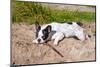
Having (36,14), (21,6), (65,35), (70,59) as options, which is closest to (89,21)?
(65,35)

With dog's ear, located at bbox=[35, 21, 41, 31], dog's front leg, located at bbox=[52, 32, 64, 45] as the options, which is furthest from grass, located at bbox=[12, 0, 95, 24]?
dog's front leg, located at bbox=[52, 32, 64, 45]

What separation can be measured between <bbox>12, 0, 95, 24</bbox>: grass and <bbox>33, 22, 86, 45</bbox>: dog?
61mm

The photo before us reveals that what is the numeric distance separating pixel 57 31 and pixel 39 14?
1.01 feet

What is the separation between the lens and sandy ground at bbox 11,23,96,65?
7.45 feet

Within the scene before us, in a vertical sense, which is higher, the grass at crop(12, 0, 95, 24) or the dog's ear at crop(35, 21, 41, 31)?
the grass at crop(12, 0, 95, 24)

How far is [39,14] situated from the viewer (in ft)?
7.85

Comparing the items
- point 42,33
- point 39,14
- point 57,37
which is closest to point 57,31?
point 57,37

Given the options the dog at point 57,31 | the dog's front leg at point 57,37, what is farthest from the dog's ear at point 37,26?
the dog's front leg at point 57,37

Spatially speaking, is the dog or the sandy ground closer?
the sandy ground

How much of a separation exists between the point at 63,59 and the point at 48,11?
623mm

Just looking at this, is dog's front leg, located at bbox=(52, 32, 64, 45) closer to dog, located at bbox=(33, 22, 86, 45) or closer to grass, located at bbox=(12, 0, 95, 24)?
dog, located at bbox=(33, 22, 86, 45)

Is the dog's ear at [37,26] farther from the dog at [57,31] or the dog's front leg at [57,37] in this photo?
the dog's front leg at [57,37]

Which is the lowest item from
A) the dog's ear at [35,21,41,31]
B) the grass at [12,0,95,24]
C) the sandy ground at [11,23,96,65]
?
the sandy ground at [11,23,96,65]

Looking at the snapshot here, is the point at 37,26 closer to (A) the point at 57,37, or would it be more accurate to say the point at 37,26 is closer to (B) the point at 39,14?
(B) the point at 39,14
